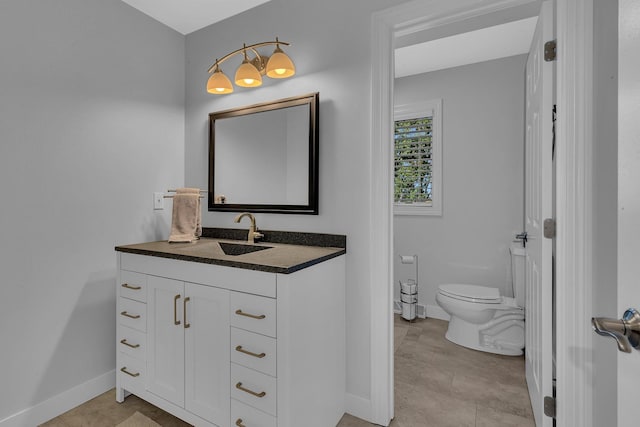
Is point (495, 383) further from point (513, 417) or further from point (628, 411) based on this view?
point (628, 411)

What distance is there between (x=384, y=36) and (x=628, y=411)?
1.65 m

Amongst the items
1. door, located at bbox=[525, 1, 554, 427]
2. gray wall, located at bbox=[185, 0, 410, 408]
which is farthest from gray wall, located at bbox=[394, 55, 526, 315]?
gray wall, located at bbox=[185, 0, 410, 408]

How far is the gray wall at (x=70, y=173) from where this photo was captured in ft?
5.08

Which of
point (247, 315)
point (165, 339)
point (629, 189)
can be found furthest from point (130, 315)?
point (629, 189)

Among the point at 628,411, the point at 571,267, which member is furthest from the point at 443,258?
the point at 628,411

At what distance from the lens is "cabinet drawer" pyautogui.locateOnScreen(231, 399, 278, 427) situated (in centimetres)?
128

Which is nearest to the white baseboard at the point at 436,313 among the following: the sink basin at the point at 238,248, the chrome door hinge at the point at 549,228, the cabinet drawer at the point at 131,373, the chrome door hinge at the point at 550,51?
the chrome door hinge at the point at 549,228

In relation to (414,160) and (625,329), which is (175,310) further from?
(414,160)

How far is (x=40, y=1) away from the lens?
162cm

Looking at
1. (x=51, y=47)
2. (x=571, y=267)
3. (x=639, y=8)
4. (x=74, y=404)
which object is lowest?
(x=74, y=404)

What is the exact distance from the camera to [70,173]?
1.76 meters

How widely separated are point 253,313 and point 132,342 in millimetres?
900

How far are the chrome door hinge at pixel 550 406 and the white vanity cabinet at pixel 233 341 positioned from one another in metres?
0.91

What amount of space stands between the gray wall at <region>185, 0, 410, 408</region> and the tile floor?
353 millimetres
